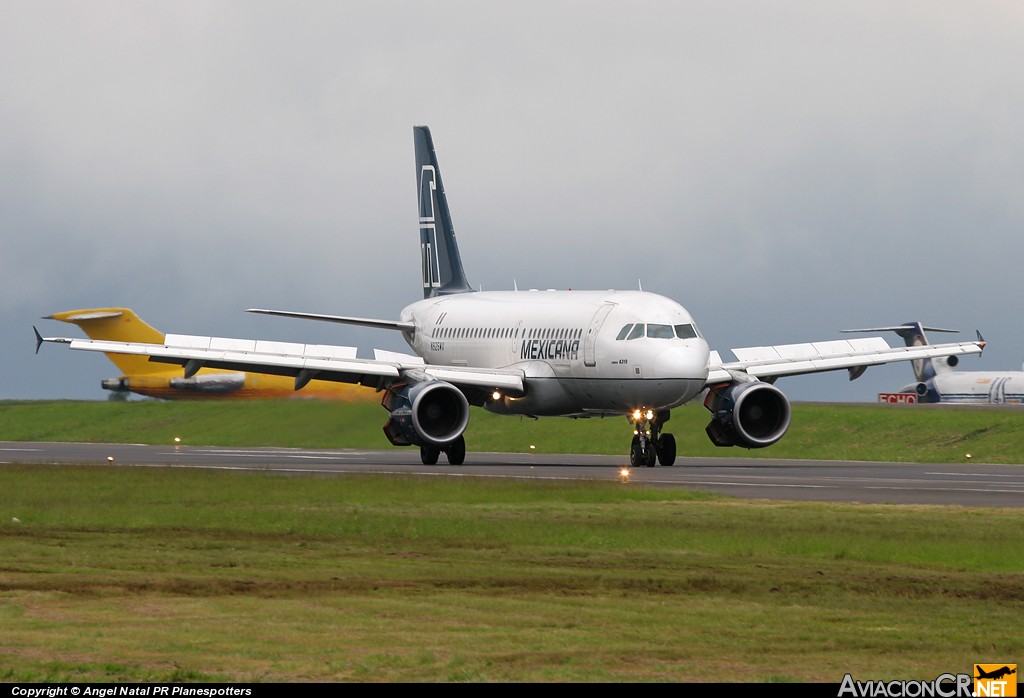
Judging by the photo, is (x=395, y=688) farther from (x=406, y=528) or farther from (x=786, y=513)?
(x=786, y=513)

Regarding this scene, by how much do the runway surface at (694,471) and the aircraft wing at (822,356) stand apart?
2.63 meters

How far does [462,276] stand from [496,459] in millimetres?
9232

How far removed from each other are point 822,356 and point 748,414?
4829mm

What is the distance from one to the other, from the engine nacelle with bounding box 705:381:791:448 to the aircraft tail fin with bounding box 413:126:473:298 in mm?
14780

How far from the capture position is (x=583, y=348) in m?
44.9

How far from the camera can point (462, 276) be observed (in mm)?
58875

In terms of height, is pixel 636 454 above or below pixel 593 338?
below

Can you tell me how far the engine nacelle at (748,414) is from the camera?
45.1 meters

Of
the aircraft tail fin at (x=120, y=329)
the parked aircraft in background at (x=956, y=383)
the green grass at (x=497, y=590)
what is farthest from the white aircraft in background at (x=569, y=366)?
the parked aircraft in background at (x=956, y=383)

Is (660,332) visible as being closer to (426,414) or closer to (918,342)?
(426,414)

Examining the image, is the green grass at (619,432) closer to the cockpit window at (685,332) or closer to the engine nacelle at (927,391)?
the cockpit window at (685,332)

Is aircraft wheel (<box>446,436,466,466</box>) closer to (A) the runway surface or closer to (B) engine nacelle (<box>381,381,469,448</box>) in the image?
(A) the runway surface

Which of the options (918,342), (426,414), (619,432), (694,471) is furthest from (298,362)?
(918,342)

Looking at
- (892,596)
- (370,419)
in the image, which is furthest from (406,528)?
(370,419)
